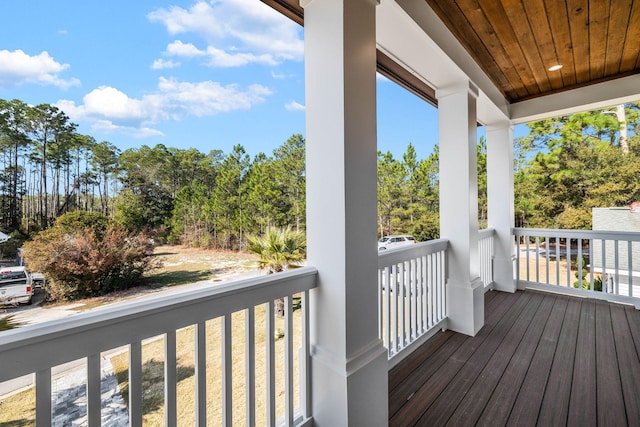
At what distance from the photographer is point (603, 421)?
1.62 metres

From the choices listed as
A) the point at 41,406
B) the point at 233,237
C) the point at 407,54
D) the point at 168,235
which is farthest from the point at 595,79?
the point at 41,406

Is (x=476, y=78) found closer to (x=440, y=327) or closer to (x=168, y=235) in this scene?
→ (x=440, y=327)

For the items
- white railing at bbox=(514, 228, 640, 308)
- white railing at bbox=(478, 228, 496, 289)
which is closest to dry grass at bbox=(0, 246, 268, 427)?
white railing at bbox=(478, 228, 496, 289)

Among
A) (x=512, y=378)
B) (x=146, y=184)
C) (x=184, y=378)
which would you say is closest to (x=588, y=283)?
(x=512, y=378)

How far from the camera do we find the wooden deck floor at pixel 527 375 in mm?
1687

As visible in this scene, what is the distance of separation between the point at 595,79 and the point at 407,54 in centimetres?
276

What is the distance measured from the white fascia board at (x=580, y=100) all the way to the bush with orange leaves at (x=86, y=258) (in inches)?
183

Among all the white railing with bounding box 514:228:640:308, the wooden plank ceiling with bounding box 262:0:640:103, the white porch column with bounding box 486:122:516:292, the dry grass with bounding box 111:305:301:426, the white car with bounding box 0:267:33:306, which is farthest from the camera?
the white porch column with bounding box 486:122:516:292

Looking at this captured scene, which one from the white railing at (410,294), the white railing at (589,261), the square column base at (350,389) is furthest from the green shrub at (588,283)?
the square column base at (350,389)

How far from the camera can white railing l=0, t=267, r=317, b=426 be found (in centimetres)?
77

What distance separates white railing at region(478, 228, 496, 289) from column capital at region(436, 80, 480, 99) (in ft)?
6.02

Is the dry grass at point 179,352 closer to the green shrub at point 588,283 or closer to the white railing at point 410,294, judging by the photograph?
the white railing at point 410,294

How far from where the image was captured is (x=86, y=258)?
2.78ft

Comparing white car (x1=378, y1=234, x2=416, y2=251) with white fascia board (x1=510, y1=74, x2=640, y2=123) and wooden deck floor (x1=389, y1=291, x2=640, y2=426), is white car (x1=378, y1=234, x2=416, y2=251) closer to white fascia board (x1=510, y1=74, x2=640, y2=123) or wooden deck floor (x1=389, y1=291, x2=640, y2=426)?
wooden deck floor (x1=389, y1=291, x2=640, y2=426)
